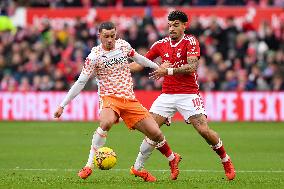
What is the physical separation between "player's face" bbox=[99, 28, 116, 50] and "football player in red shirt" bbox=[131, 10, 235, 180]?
26.7 inches

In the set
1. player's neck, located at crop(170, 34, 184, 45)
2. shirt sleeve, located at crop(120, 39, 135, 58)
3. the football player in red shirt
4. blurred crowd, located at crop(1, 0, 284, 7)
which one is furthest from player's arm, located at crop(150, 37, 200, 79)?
blurred crowd, located at crop(1, 0, 284, 7)

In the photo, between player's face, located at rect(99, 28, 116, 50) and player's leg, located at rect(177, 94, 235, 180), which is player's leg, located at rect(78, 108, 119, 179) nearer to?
player's face, located at rect(99, 28, 116, 50)

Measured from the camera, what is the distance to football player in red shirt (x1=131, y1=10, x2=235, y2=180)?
14.2 m

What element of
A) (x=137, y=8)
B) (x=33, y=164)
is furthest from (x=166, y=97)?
(x=137, y=8)

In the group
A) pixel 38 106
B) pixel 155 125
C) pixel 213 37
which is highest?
pixel 155 125

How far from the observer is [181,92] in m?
14.4

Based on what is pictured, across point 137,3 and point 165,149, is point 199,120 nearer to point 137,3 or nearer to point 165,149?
point 165,149

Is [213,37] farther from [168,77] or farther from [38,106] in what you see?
[168,77]

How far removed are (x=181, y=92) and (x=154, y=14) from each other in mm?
18915

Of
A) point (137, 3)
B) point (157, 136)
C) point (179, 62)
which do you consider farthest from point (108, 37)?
point (137, 3)

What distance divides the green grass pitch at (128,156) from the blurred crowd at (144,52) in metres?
1.96

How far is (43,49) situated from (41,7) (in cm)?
336

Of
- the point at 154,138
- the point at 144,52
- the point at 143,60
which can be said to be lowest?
the point at 144,52

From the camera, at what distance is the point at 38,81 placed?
3084 cm
